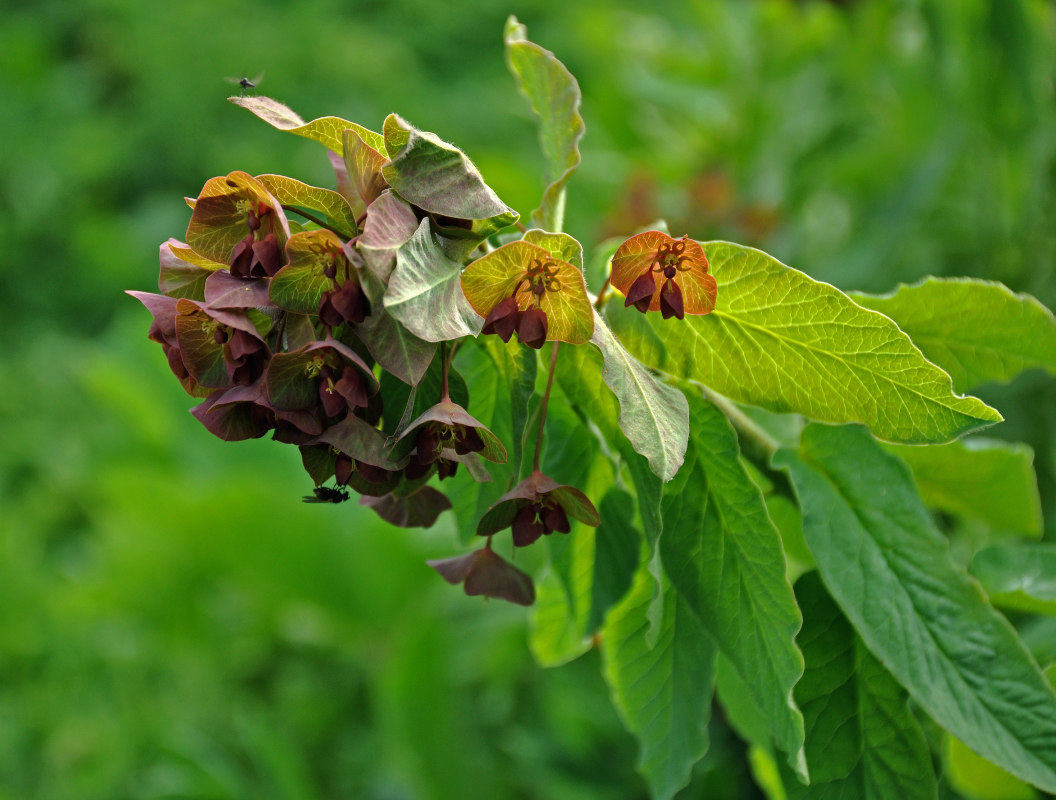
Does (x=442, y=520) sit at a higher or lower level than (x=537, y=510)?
lower

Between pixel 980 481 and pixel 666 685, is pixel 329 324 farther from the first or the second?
pixel 980 481

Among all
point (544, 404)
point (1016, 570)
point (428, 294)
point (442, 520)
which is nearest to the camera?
point (428, 294)

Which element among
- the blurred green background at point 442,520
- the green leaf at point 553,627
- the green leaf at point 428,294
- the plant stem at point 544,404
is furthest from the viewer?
the blurred green background at point 442,520

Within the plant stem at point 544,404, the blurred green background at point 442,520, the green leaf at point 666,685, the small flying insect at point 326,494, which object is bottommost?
the blurred green background at point 442,520

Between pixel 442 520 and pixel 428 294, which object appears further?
pixel 442 520

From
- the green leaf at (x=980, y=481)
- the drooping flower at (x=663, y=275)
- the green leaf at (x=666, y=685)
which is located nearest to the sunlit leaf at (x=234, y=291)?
the drooping flower at (x=663, y=275)

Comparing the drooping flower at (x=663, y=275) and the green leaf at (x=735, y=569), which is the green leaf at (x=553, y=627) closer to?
the green leaf at (x=735, y=569)

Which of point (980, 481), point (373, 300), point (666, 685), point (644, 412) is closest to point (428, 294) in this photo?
point (373, 300)
